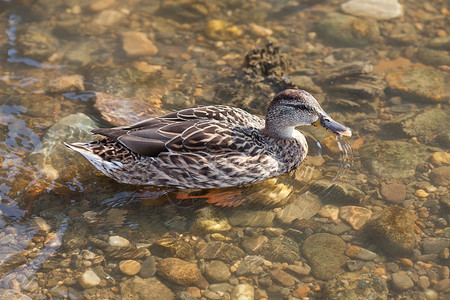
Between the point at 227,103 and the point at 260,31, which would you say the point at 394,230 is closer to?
the point at 227,103

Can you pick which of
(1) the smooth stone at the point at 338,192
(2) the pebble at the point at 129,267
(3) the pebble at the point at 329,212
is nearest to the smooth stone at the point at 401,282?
(3) the pebble at the point at 329,212

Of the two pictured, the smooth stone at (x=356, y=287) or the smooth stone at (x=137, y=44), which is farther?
the smooth stone at (x=137, y=44)

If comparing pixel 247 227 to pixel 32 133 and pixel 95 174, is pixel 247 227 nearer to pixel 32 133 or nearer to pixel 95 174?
pixel 95 174

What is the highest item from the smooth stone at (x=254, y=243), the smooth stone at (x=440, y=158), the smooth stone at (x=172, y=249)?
the smooth stone at (x=440, y=158)

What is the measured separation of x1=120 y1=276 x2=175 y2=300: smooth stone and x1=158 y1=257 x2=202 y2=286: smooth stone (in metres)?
0.13

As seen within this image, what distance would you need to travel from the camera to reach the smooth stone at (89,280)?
5668 millimetres

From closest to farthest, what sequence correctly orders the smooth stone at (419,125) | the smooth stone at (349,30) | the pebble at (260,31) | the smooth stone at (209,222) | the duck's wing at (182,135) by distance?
1. the smooth stone at (209,222)
2. the duck's wing at (182,135)
3. the smooth stone at (419,125)
4. the smooth stone at (349,30)
5. the pebble at (260,31)

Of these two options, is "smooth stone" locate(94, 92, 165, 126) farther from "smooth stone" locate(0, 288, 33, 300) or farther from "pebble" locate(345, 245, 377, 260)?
"pebble" locate(345, 245, 377, 260)

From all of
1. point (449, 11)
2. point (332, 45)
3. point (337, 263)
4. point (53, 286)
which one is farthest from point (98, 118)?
point (449, 11)

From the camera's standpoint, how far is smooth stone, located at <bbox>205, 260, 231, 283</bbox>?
5.83 meters

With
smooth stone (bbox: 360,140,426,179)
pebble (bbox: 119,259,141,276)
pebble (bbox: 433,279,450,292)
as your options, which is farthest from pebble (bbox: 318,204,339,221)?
pebble (bbox: 119,259,141,276)

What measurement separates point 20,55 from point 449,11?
8.54 m

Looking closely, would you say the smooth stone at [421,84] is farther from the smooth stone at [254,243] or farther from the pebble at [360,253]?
the smooth stone at [254,243]

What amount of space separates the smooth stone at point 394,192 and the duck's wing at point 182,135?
6.20ft
